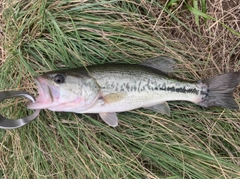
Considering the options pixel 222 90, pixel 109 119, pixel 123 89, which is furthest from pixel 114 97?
pixel 222 90

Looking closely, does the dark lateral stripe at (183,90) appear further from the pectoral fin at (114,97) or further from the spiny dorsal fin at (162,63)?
the pectoral fin at (114,97)

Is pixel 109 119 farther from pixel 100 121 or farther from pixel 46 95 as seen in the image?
pixel 46 95

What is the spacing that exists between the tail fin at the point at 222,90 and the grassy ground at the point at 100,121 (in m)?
0.20

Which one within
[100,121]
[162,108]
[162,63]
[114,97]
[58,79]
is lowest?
[100,121]

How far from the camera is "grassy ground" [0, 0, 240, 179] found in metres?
2.99

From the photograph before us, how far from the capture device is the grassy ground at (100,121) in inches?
118

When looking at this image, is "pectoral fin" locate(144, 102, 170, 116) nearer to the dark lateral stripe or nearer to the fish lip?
the dark lateral stripe

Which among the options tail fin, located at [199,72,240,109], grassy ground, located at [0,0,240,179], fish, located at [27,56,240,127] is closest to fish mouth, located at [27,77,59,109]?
fish, located at [27,56,240,127]

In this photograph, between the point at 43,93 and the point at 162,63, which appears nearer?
the point at 43,93

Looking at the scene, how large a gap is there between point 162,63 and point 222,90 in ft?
2.17

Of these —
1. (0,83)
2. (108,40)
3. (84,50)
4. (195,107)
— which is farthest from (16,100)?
(195,107)

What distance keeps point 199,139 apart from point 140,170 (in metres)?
0.71

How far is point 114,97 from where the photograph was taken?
2.64 metres

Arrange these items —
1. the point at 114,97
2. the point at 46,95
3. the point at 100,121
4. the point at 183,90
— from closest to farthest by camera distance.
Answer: the point at 46,95
the point at 114,97
the point at 183,90
the point at 100,121
